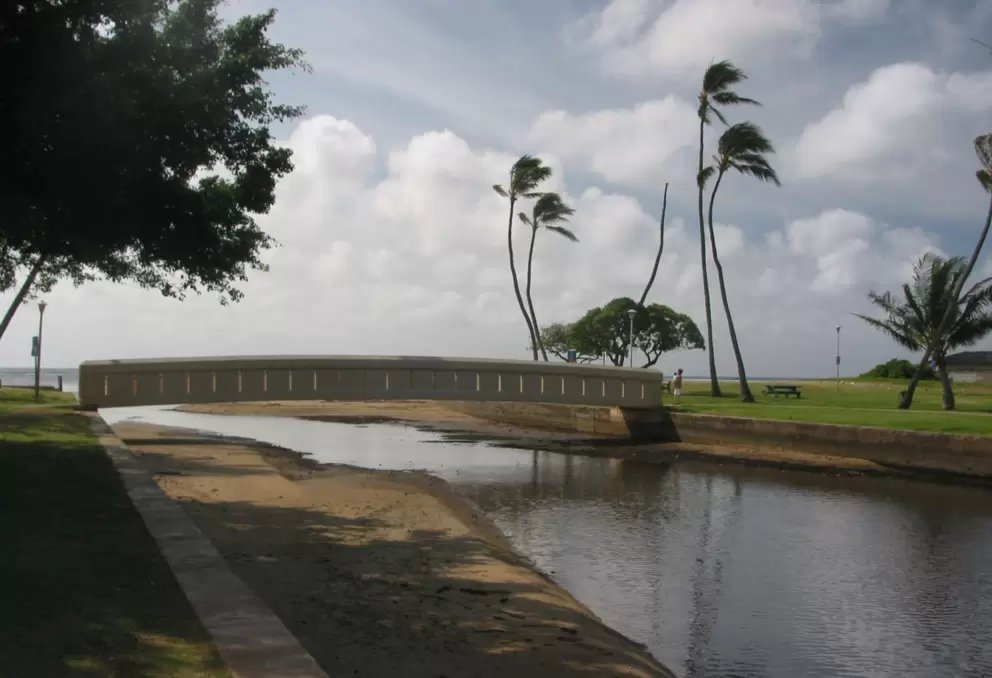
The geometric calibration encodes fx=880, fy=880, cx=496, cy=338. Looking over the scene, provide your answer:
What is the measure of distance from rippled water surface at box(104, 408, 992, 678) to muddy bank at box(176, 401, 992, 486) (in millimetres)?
1046

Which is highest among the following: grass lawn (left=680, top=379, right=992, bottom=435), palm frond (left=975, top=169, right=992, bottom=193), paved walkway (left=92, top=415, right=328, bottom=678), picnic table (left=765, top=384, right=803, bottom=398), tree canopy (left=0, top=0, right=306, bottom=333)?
palm frond (left=975, top=169, right=992, bottom=193)

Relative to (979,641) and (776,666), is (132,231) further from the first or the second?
(979,641)

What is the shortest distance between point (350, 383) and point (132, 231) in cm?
1989

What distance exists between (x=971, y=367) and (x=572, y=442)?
105ft

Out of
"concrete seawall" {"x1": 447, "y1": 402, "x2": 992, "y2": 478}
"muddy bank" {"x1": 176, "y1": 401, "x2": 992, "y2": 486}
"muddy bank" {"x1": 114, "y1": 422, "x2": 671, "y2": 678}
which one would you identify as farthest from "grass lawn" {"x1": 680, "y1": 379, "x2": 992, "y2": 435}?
"muddy bank" {"x1": 114, "y1": 422, "x2": 671, "y2": 678}

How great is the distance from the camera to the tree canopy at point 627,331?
62250mm

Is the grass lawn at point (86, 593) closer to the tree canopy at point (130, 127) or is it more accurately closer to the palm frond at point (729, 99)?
the tree canopy at point (130, 127)

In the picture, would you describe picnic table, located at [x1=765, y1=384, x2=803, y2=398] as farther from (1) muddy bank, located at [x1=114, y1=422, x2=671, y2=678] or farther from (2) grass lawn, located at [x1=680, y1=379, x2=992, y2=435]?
(1) muddy bank, located at [x1=114, y1=422, x2=671, y2=678]

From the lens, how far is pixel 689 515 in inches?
659

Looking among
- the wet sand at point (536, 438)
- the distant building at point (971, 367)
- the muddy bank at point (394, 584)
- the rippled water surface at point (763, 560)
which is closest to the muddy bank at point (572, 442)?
the wet sand at point (536, 438)

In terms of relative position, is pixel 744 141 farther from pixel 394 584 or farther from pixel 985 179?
pixel 394 584

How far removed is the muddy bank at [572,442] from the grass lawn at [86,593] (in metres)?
19.6

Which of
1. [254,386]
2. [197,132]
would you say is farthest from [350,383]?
[197,132]

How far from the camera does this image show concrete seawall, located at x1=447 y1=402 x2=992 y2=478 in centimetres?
2245
